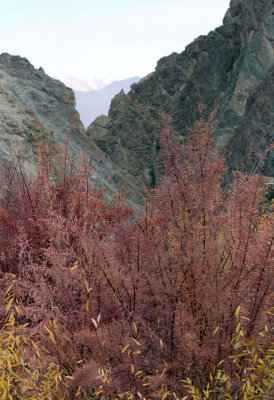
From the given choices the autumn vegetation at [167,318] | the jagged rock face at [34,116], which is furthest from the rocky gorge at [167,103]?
the autumn vegetation at [167,318]

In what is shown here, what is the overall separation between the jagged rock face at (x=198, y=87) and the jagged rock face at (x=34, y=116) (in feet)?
23.9

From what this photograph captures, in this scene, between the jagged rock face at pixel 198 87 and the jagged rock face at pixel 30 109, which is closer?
the jagged rock face at pixel 30 109

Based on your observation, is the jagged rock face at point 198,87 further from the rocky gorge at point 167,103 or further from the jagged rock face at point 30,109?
the jagged rock face at point 30,109

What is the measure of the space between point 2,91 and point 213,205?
14964mm

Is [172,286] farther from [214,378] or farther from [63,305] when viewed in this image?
[63,305]

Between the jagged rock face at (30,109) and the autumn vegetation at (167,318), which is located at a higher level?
the jagged rock face at (30,109)

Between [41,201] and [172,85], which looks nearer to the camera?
[41,201]

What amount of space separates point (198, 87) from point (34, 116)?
1737 cm

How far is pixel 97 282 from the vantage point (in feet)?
8.25

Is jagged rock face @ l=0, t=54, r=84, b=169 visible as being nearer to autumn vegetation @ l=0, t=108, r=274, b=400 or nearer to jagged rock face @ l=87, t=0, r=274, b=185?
jagged rock face @ l=87, t=0, r=274, b=185

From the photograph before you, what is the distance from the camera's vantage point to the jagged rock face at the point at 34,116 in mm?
13086

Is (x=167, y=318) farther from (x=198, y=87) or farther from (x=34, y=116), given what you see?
(x=198, y=87)

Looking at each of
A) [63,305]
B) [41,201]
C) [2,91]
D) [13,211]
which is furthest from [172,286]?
[2,91]

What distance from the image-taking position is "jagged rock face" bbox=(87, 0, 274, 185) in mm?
27641
